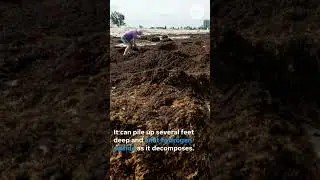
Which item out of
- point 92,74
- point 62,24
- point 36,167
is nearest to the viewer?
point 36,167

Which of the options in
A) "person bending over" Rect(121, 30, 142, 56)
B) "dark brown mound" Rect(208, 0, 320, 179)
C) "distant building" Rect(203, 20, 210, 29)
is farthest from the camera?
"person bending over" Rect(121, 30, 142, 56)

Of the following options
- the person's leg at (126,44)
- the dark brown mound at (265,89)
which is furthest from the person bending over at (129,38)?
the dark brown mound at (265,89)

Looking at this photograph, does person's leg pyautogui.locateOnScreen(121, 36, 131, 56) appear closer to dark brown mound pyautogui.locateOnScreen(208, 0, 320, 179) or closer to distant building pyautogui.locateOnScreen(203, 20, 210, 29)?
distant building pyautogui.locateOnScreen(203, 20, 210, 29)

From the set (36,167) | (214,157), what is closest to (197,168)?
(214,157)

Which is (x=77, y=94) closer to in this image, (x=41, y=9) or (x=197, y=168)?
(x=197, y=168)

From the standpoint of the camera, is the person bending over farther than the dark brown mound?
Yes

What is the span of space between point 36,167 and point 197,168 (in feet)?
6.70

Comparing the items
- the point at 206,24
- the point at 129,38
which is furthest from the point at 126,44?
the point at 206,24

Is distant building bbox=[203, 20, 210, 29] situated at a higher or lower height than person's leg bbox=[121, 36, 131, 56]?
higher

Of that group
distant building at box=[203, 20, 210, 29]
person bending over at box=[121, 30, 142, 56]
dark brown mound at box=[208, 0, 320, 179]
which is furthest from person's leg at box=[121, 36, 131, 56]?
dark brown mound at box=[208, 0, 320, 179]

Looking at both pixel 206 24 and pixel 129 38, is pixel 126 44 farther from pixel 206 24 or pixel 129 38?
pixel 206 24

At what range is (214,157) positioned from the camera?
5605 mm

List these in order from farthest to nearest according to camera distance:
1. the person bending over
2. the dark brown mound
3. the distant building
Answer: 1. the person bending over
2. the distant building
3. the dark brown mound

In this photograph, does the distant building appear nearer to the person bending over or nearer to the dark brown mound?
the dark brown mound
